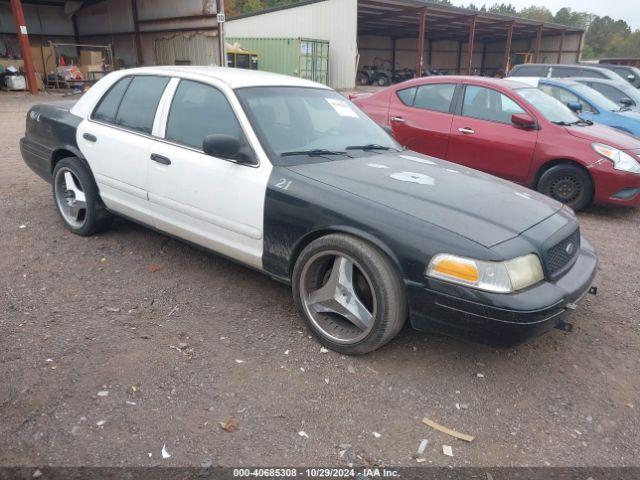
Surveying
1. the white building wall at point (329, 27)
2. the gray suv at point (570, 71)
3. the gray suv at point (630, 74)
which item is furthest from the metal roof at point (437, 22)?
the gray suv at point (570, 71)

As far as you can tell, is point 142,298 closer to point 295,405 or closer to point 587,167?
point 295,405

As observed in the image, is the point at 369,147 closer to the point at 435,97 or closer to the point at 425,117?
the point at 425,117

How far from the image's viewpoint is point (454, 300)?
2658 millimetres

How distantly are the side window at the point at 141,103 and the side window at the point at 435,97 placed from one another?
13.1 ft

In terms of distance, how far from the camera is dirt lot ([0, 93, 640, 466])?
2389 millimetres

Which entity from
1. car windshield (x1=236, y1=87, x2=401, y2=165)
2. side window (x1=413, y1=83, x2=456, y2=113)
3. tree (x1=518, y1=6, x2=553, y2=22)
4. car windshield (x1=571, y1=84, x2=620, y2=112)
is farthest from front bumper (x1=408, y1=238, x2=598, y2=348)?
tree (x1=518, y1=6, x2=553, y2=22)

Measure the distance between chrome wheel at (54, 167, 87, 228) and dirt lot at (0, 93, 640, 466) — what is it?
0.73m

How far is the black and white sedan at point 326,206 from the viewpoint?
106 inches

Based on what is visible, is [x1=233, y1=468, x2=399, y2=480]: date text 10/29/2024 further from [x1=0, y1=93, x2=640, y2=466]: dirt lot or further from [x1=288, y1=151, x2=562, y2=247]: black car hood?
[x1=288, y1=151, x2=562, y2=247]: black car hood

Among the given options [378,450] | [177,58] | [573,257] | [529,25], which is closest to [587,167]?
[573,257]

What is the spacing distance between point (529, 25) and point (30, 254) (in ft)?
132

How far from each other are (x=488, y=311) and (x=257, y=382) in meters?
1.29

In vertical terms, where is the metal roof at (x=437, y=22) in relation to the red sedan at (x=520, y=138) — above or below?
above

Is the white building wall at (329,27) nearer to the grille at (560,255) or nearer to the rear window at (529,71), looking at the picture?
the rear window at (529,71)
